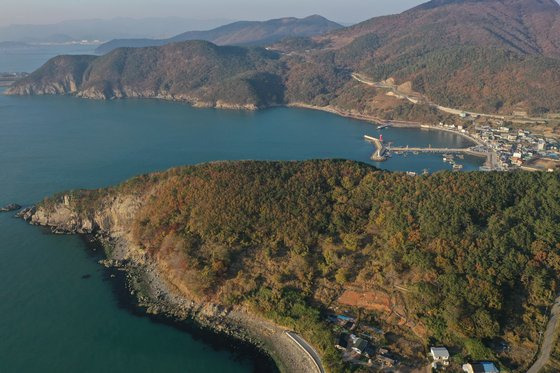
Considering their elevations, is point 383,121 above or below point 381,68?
below

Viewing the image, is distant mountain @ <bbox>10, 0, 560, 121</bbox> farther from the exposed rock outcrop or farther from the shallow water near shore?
the exposed rock outcrop

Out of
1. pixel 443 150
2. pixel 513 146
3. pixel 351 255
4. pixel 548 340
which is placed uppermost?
pixel 513 146

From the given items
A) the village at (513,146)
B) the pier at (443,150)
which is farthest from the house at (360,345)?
the pier at (443,150)

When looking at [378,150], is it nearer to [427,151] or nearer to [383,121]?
[427,151]

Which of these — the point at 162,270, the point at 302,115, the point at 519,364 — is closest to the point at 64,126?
the point at 302,115

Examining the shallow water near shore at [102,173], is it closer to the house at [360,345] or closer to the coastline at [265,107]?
the coastline at [265,107]

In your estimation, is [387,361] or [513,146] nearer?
[387,361]

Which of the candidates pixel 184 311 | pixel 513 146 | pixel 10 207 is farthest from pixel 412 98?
pixel 184 311
